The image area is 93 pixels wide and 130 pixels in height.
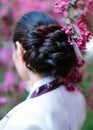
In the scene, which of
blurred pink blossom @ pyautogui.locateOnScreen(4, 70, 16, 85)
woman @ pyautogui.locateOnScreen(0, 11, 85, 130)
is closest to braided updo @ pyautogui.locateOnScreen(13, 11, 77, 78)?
woman @ pyautogui.locateOnScreen(0, 11, 85, 130)

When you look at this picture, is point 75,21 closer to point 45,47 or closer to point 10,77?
point 45,47

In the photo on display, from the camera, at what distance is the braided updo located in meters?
1.56

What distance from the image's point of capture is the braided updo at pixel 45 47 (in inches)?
61.6

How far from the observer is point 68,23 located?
1.56 meters

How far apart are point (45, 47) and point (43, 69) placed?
8 cm

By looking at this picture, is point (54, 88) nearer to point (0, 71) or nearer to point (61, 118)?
point (61, 118)

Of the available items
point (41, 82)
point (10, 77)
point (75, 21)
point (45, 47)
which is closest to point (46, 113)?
point (41, 82)

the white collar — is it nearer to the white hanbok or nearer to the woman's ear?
the white hanbok

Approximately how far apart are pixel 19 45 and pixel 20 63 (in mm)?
67

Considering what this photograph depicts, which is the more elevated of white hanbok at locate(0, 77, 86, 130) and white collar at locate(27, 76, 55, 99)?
white collar at locate(27, 76, 55, 99)

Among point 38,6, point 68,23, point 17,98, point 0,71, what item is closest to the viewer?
point 68,23

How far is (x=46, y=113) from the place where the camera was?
1.54m

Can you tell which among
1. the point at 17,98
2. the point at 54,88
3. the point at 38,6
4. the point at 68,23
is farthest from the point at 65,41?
the point at 17,98

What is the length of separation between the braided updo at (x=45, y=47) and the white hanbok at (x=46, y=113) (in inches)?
2.2
